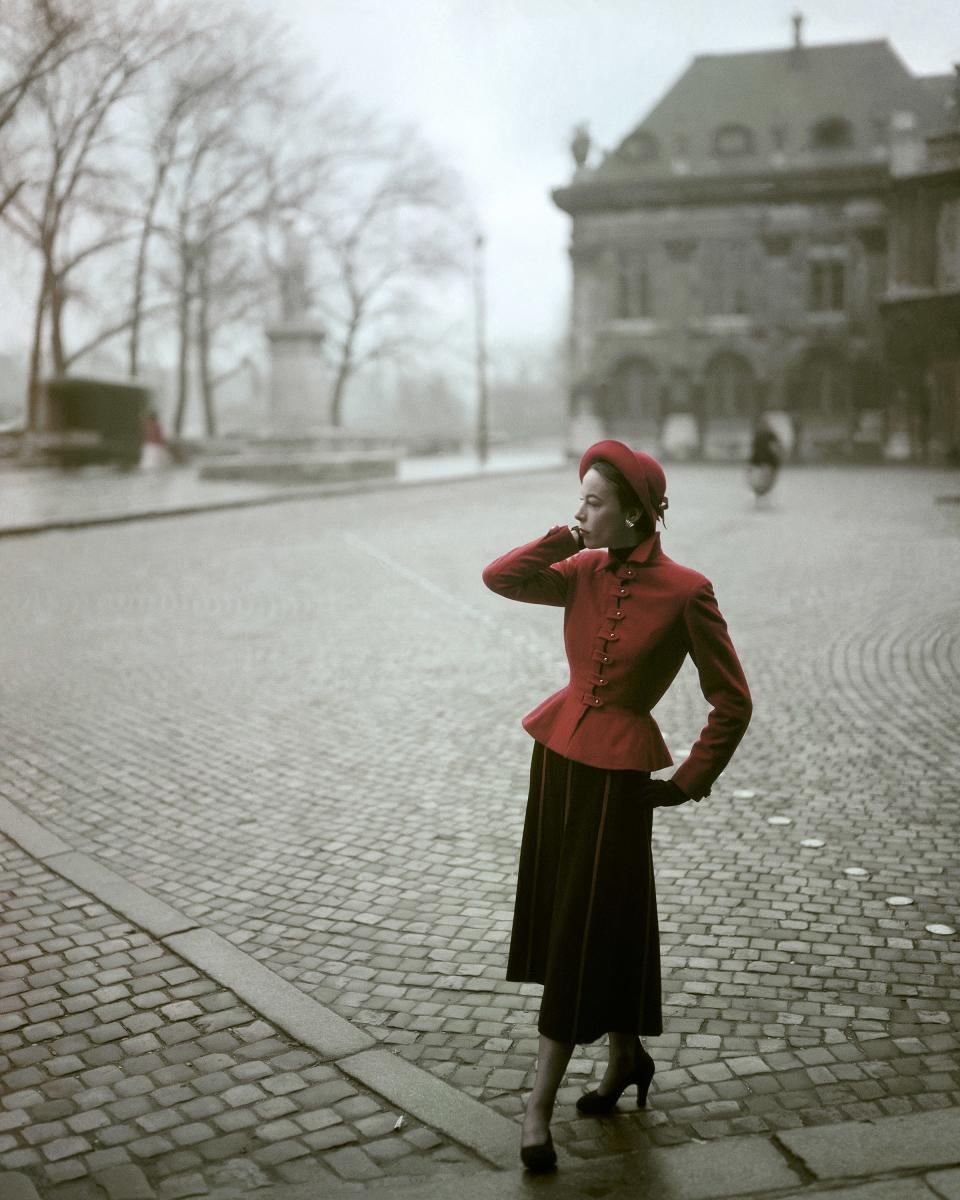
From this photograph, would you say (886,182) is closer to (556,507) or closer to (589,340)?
(589,340)

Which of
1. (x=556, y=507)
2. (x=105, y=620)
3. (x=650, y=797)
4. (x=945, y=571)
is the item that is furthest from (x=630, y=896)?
(x=556, y=507)

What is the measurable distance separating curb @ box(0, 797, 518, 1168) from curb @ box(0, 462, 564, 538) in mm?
13975

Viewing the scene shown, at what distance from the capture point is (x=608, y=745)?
308 centimetres

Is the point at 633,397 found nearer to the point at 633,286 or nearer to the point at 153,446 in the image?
the point at 633,286

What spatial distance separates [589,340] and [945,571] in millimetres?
34095

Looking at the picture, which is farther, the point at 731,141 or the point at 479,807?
the point at 731,141

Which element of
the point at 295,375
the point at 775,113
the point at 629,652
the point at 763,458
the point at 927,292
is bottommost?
the point at 629,652

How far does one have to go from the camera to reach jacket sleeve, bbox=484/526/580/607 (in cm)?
314

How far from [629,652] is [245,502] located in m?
20.8

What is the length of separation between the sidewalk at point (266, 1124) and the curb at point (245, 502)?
15.1 metres

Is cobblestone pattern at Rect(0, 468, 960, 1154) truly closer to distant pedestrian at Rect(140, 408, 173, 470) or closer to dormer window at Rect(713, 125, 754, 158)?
distant pedestrian at Rect(140, 408, 173, 470)

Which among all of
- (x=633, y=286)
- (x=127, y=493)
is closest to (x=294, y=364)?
(x=127, y=493)

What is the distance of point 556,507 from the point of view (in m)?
23.8

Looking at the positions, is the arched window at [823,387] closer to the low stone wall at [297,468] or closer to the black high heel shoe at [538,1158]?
the low stone wall at [297,468]
